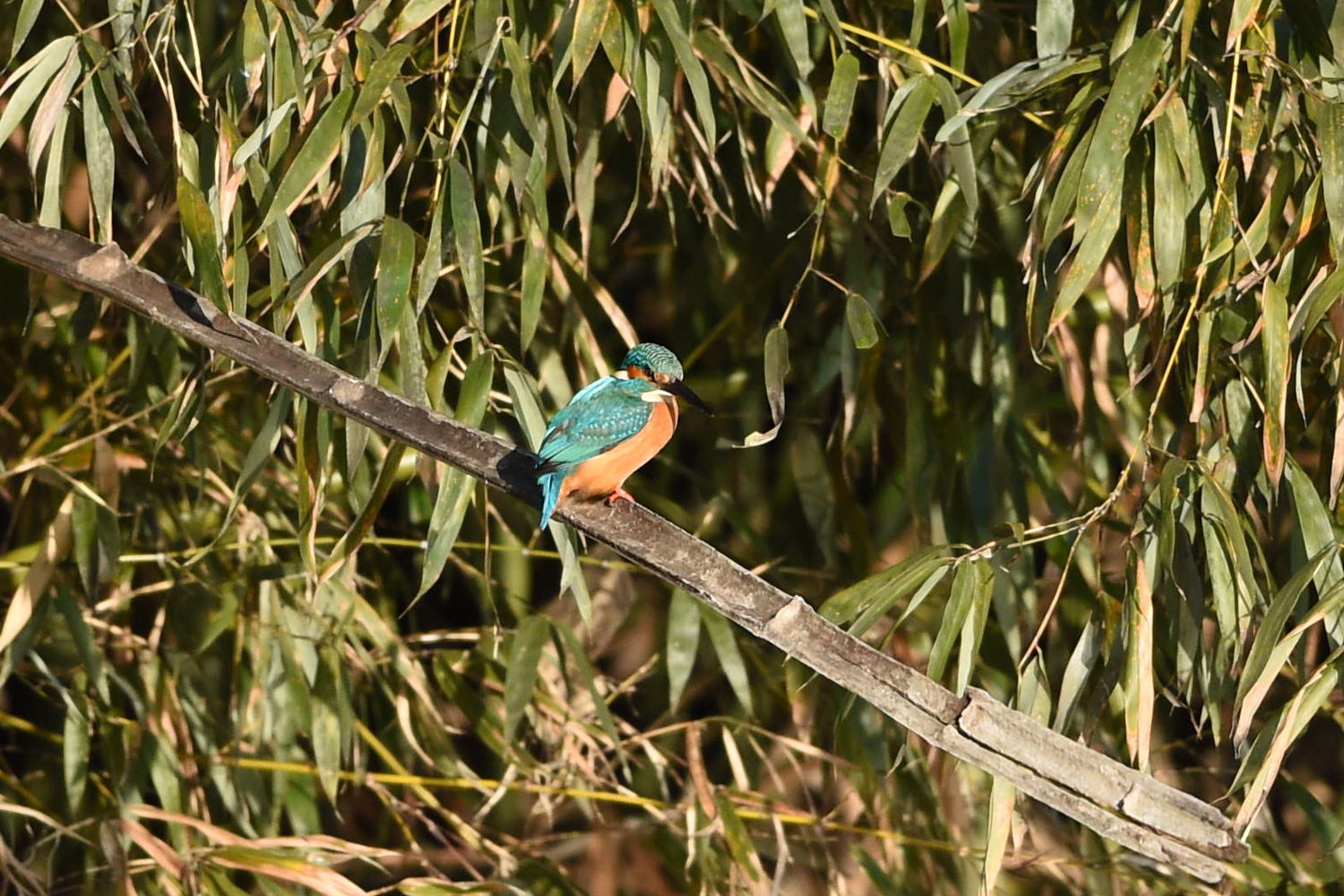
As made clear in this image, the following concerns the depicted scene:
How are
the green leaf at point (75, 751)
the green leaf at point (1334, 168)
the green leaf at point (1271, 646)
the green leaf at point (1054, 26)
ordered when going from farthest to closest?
1. the green leaf at point (75, 751)
2. the green leaf at point (1054, 26)
3. the green leaf at point (1334, 168)
4. the green leaf at point (1271, 646)

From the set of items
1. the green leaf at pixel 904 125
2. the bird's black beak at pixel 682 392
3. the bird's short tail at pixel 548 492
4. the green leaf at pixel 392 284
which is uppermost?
the green leaf at pixel 904 125

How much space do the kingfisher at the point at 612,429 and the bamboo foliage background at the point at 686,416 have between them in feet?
0.33

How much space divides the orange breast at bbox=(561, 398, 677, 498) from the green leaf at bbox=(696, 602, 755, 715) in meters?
0.55

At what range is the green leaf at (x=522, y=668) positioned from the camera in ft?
9.43

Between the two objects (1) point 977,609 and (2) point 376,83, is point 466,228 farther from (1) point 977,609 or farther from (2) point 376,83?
(1) point 977,609

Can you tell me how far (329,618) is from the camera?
123 inches

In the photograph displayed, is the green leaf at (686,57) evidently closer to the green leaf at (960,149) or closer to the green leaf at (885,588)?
the green leaf at (960,149)

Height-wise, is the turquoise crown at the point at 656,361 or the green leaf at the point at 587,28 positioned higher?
the green leaf at the point at 587,28

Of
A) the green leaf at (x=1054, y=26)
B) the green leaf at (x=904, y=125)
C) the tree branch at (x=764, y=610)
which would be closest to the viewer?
the tree branch at (x=764, y=610)

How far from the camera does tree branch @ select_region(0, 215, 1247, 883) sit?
6.23ft

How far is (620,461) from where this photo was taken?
8.02 ft

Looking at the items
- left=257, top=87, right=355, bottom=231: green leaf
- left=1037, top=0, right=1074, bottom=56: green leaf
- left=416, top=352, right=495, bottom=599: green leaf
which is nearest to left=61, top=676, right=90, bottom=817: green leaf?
left=416, top=352, right=495, bottom=599: green leaf

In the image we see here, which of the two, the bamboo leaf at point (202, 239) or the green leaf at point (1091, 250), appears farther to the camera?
the green leaf at point (1091, 250)

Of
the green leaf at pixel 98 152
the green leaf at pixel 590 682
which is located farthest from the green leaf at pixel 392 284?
the green leaf at pixel 590 682
